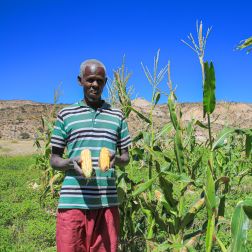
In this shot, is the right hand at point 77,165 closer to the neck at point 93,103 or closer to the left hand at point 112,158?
the left hand at point 112,158

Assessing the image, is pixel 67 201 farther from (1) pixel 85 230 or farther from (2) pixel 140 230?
(2) pixel 140 230

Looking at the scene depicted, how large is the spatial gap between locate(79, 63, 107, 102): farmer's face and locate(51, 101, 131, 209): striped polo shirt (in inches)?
3.8

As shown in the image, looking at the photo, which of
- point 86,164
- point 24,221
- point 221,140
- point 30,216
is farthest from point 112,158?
point 30,216

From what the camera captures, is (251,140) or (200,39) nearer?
(200,39)

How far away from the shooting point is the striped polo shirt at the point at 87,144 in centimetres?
263

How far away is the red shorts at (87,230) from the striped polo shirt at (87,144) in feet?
0.18

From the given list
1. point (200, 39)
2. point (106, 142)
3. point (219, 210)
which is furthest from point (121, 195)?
point (200, 39)

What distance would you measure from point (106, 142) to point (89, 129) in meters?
0.14

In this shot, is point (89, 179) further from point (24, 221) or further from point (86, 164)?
point (24, 221)

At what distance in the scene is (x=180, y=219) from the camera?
3486 mm

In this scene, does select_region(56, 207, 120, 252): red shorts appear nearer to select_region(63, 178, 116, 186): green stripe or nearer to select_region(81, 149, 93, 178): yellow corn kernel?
select_region(63, 178, 116, 186): green stripe

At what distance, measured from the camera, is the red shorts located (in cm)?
261

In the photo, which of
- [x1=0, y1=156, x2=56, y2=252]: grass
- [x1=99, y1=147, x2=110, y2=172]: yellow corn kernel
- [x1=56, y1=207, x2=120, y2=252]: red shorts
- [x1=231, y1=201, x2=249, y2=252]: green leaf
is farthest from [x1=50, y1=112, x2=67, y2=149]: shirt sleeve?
[x1=0, y1=156, x2=56, y2=252]: grass

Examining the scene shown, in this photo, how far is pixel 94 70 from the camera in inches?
104
